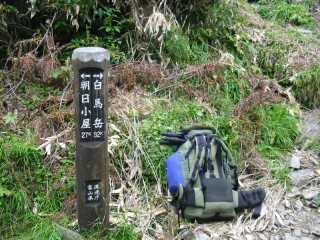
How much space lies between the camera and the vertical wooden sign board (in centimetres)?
391

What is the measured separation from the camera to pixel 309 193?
202 inches

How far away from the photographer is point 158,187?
192 inches

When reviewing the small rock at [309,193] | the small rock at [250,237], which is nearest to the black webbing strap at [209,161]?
the small rock at [250,237]

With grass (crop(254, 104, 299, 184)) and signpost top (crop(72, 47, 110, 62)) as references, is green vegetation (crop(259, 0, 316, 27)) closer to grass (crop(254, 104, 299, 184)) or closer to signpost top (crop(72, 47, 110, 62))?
grass (crop(254, 104, 299, 184))

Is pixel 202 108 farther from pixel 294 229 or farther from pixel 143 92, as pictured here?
pixel 294 229

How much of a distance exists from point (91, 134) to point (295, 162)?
2.51 meters

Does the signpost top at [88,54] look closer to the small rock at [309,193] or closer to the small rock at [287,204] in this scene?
the small rock at [287,204]

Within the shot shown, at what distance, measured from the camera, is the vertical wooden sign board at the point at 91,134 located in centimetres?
391

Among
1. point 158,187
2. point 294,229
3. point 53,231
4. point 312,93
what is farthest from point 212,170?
point 312,93

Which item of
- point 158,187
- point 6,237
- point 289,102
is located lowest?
point 6,237

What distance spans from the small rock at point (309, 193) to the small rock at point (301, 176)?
5.0 inches

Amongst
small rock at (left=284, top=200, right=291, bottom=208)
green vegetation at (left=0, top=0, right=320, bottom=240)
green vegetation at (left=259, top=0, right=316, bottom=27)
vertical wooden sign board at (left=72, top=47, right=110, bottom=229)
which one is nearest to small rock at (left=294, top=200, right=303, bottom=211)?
small rock at (left=284, top=200, right=291, bottom=208)

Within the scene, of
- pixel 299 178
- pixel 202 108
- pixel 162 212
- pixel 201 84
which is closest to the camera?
pixel 162 212

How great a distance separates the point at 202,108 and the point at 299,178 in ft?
4.22
